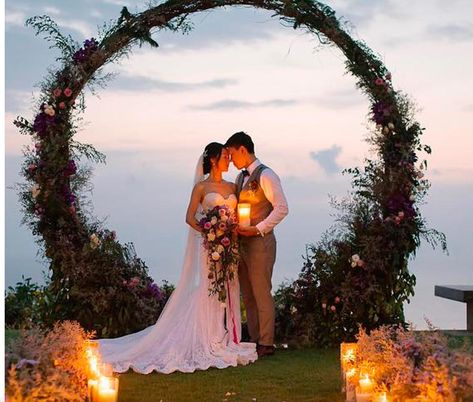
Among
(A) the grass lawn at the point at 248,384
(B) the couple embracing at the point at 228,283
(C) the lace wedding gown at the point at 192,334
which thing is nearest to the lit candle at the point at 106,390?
(A) the grass lawn at the point at 248,384

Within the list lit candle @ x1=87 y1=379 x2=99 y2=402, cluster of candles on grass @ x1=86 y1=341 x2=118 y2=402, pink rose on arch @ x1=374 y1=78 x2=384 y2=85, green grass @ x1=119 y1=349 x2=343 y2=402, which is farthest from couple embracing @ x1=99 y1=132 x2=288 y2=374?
lit candle @ x1=87 y1=379 x2=99 y2=402

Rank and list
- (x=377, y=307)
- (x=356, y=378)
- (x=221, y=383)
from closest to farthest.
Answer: (x=356, y=378)
(x=221, y=383)
(x=377, y=307)

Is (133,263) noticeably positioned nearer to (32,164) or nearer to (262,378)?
(32,164)

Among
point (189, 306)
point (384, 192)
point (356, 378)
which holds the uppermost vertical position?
point (384, 192)

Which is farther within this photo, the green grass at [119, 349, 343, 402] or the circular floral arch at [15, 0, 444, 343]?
the circular floral arch at [15, 0, 444, 343]

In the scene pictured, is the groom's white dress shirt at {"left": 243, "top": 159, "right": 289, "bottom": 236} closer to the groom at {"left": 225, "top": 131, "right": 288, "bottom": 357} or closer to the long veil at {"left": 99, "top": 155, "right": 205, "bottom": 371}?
the groom at {"left": 225, "top": 131, "right": 288, "bottom": 357}

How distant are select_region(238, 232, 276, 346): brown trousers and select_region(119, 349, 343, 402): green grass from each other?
12.0 inches

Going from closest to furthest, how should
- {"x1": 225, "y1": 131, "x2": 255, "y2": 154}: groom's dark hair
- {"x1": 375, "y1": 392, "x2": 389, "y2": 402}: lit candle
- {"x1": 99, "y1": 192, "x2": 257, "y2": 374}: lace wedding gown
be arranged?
{"x1": 375, "y1": 392, "x2": 389, "y2": 402}: lit candle, {"x1": 99, "y1": 192, "x2": 257, "y2": 374}: lace wedding gown, {"x1": 225, "y1": 131, "x2": 255, "y2": 154}: groom's dark hair

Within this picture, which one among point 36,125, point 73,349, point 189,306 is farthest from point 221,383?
point 36,125

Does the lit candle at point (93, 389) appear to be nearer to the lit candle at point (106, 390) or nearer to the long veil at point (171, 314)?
the lit candle at point (106, 390)

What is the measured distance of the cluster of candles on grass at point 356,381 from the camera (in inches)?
237

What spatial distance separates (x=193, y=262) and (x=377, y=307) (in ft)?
5.98

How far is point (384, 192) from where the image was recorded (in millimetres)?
9664

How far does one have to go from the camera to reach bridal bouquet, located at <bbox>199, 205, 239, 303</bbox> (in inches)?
340
